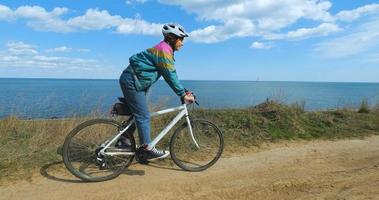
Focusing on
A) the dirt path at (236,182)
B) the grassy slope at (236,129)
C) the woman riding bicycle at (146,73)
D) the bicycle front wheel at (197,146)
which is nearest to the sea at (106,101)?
the woman riding bicycle at (146,73)

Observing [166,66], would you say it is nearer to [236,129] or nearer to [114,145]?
[114,145]

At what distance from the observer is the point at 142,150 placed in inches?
233

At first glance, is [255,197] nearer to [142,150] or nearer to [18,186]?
[142,150]

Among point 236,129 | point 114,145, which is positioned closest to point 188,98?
point 114,145

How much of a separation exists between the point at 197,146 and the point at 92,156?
1.79m

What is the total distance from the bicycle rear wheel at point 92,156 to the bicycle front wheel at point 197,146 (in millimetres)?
854

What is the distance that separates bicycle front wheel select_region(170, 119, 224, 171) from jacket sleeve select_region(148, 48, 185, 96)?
0.93m

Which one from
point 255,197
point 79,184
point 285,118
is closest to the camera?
point 255,197

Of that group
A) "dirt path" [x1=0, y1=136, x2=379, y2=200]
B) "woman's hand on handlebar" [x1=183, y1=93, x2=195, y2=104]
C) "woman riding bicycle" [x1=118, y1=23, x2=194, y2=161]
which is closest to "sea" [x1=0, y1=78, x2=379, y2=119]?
"woman riding bicycle" [x1=118, y1=23, x2=194, y2=161]

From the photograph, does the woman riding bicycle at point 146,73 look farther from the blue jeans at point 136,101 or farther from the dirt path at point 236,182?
the dirt path at point 236,182

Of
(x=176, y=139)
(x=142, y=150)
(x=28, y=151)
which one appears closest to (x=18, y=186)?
(x=28, y=151)

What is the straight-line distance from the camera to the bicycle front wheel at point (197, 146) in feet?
20.7

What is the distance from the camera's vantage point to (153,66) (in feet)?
18.8

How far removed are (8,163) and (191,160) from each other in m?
2.98
